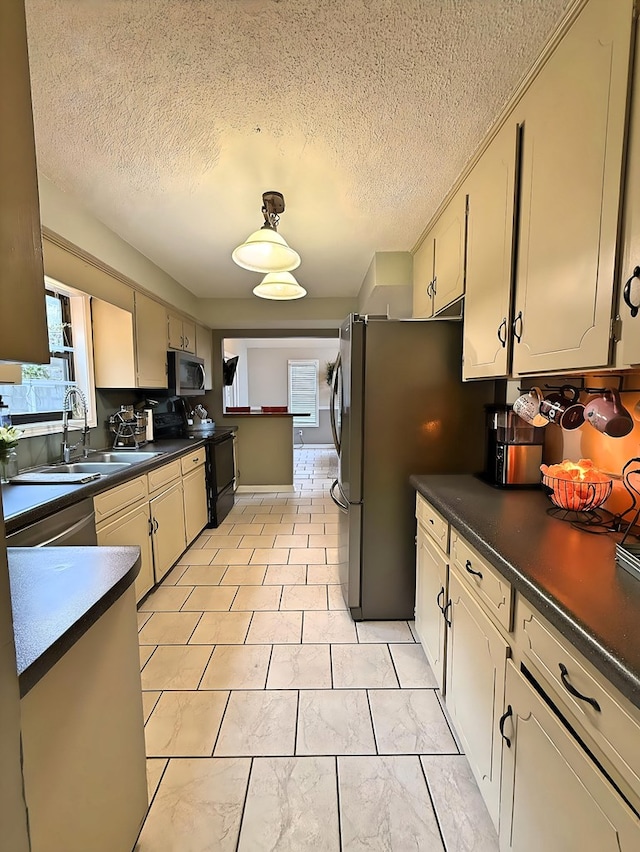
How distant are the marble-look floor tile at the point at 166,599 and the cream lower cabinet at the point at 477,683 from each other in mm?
1731

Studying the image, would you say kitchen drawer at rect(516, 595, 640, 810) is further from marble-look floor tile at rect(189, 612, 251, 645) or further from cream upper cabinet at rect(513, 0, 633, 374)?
marble-look floor tile at rect(189, 612, 251, 645)

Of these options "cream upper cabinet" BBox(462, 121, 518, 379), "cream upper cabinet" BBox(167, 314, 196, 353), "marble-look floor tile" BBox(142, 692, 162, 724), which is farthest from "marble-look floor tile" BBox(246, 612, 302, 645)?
"cream upper cabinet" BBox(167, 314, 196, 353)

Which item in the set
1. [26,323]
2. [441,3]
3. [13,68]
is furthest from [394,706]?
[441,3]

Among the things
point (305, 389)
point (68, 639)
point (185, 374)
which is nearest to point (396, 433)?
point (68, 639)

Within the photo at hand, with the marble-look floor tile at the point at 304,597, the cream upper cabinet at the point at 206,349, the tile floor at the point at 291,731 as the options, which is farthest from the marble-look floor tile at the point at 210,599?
the cream upper cabinet at the point at 206,349

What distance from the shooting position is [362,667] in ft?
6.15

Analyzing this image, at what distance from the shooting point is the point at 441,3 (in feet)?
3.38

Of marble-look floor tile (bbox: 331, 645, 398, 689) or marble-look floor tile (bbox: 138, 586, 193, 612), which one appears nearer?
marble-look floor tile (bbox: 331, 645, 398, 689)

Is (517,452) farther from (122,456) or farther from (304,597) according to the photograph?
(122,456)

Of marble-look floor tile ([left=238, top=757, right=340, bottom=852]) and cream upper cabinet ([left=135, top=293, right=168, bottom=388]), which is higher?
cream upper cabinet ([left=135, top=293, right=168, bottom=388])

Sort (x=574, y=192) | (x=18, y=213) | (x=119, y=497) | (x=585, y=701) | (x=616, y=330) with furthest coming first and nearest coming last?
(x=119, y=497) → (x=574, y=192) → (x=616, y=330) → (x=585, y=701) → (x=18, y=213)

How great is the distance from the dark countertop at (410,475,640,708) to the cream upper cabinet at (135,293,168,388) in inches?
98.9

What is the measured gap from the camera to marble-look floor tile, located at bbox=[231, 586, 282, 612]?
2395 millimetres

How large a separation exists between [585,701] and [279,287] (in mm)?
2407
